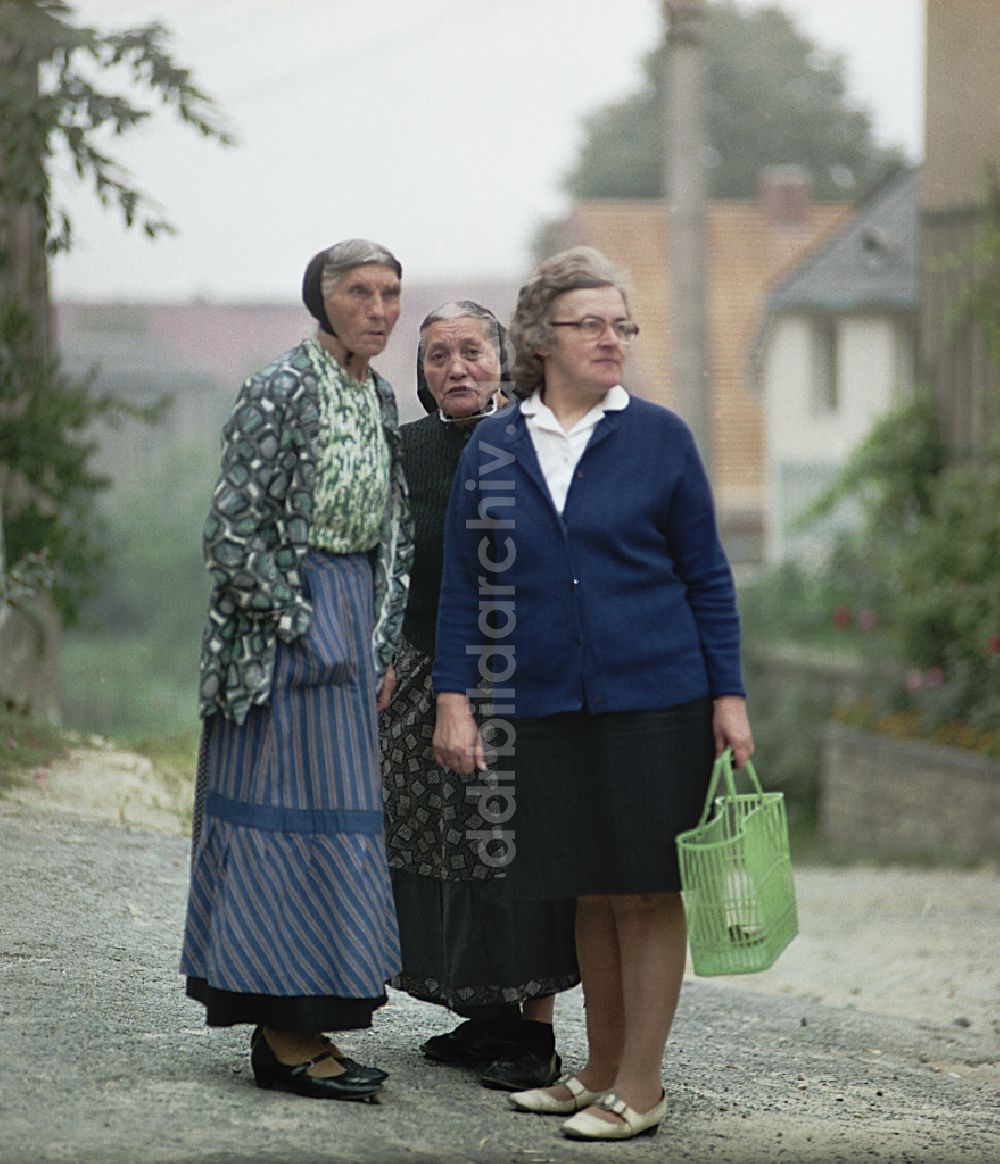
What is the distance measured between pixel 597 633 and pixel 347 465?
62 centimetres

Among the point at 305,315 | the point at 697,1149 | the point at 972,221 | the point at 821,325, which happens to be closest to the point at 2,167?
the point at 305,315

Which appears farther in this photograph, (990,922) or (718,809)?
(990,922)

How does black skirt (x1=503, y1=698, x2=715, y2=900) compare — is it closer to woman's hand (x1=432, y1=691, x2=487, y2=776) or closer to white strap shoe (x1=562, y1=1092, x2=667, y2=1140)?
woman's hand (x1=432, y1=691, x2=487, y2=776)

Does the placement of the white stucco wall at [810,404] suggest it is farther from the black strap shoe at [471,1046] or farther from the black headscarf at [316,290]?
the black headscarf at [316,290]

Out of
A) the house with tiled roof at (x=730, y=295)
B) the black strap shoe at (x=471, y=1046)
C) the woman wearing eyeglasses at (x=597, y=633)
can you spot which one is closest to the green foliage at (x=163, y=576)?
the house with tiled roof at (x=730, y=295)

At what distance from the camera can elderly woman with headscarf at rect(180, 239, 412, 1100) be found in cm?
384

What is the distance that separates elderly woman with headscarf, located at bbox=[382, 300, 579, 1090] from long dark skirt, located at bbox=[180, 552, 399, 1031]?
364mm

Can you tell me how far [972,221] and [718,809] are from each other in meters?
11.3

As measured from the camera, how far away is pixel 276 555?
3.86 metres

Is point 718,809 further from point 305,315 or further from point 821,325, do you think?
point 821,325

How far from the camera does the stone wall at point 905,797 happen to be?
40.4 feet

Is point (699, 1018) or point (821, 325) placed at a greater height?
point (821, 325)

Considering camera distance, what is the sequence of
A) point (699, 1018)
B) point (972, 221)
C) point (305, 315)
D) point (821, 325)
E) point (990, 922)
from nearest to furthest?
1. point (305, 315)
2. point (699, 1018)
3. point (990, 922)
4. point (972, 221)
5. point (821, 325)

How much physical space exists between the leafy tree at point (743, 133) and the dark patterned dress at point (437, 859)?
40554mm
